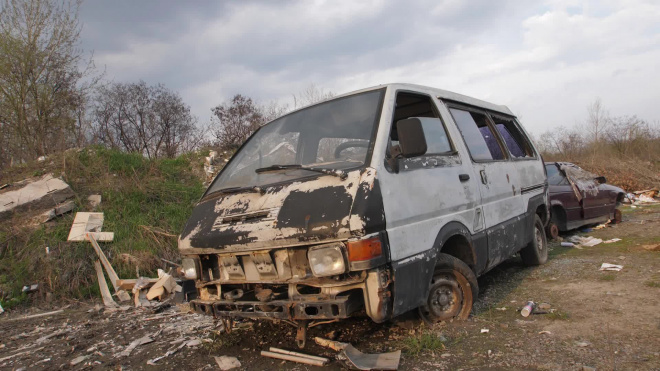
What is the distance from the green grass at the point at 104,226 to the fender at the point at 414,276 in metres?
5.60

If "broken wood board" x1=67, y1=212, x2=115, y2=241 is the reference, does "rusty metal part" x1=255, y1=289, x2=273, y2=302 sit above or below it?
below

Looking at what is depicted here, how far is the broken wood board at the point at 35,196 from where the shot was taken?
7500 mm

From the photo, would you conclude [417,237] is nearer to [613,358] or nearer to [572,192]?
[613,358]

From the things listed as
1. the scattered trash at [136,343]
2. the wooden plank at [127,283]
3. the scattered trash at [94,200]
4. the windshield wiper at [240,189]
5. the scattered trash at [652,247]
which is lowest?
the scattered trash at [652,247]

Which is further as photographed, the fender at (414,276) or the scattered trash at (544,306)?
the scattered trash at (544,306)

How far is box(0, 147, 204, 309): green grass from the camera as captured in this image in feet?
20.9

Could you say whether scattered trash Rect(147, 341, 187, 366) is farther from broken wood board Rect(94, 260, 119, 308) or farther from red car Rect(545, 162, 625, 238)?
red car Rect(545, 162, 625, 238)

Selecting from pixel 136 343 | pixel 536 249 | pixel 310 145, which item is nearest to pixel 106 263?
pixel 136 343

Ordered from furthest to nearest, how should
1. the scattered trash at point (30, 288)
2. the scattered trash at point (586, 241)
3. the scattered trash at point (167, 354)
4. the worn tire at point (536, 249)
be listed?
the scattered trash at point (586, 241)
the scattered trash at point (30, 288)
the worn tire at point (536, 249)
the scattered trash at point (167, 354)

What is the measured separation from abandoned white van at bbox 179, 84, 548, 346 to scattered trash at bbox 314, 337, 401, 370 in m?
0.32

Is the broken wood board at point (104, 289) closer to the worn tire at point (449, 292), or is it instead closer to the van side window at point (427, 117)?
the worn tire at point (449, 292)

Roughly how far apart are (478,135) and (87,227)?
22.0ft

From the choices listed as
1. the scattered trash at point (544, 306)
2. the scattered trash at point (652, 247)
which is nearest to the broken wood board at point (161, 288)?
the scattered trash at point (544, 306)

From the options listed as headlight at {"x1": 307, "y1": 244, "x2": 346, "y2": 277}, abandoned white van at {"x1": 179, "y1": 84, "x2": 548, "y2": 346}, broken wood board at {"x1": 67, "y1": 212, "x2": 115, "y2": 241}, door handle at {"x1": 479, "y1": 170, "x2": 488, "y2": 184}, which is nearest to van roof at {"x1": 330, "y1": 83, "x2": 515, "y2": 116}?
abandoned white van at {"x1": 179, "y1": 84, "x2": 548, "y2": 346}
